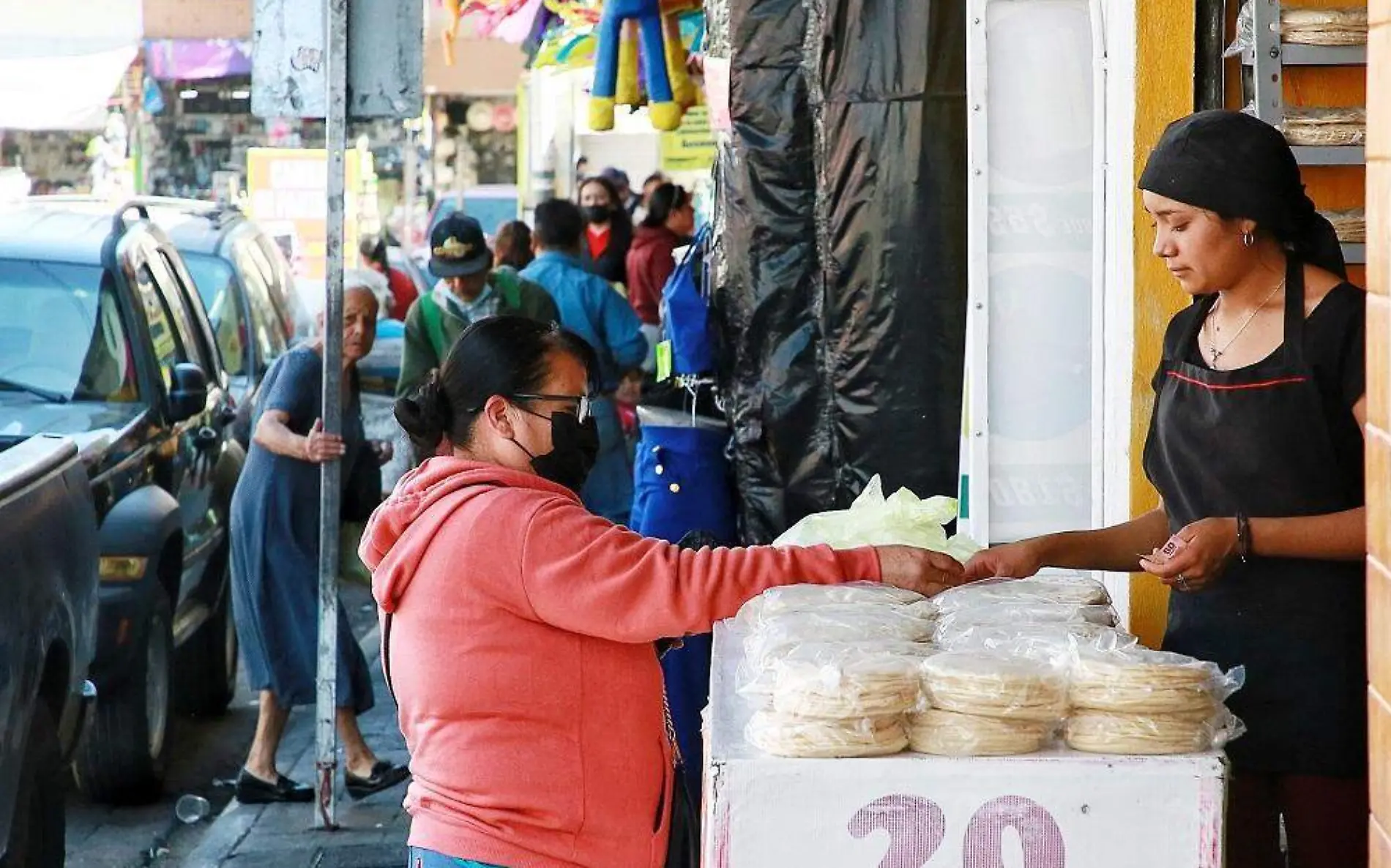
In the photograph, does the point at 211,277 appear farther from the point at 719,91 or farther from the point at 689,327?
the point at 719,91

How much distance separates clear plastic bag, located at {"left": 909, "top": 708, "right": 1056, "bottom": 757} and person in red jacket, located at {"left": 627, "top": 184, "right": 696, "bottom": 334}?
10.0 meters

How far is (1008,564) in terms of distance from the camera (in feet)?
12.2

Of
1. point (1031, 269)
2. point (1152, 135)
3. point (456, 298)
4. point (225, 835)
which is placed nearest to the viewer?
point (1152, 135)

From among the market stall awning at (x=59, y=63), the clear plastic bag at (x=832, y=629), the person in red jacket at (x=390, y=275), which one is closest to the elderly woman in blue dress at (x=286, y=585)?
the clear plastic bag at (x=832, y=629)

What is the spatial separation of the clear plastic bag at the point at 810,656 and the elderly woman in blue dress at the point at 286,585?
4542mm

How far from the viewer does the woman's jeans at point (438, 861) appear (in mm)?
3068

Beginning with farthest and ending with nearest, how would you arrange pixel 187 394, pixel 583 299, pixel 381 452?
1. pixel 583 299
2. pixel 187 394
3. pixel 381 452

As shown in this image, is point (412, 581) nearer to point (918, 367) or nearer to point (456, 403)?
point (456, 403)

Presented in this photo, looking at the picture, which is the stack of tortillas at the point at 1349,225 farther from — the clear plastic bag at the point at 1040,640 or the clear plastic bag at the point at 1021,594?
the clear plastic bag at the point at 1040,640

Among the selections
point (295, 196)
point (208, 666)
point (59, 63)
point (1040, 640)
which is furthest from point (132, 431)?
point (59, 63)

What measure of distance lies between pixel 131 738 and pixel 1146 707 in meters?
5.63

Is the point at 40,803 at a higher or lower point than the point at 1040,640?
lower

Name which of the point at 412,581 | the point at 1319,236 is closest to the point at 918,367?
the point at 1319,236

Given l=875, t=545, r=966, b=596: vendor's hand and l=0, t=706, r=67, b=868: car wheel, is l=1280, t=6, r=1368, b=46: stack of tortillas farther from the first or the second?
l=0, t=706, r=67, b=868: car wheel
